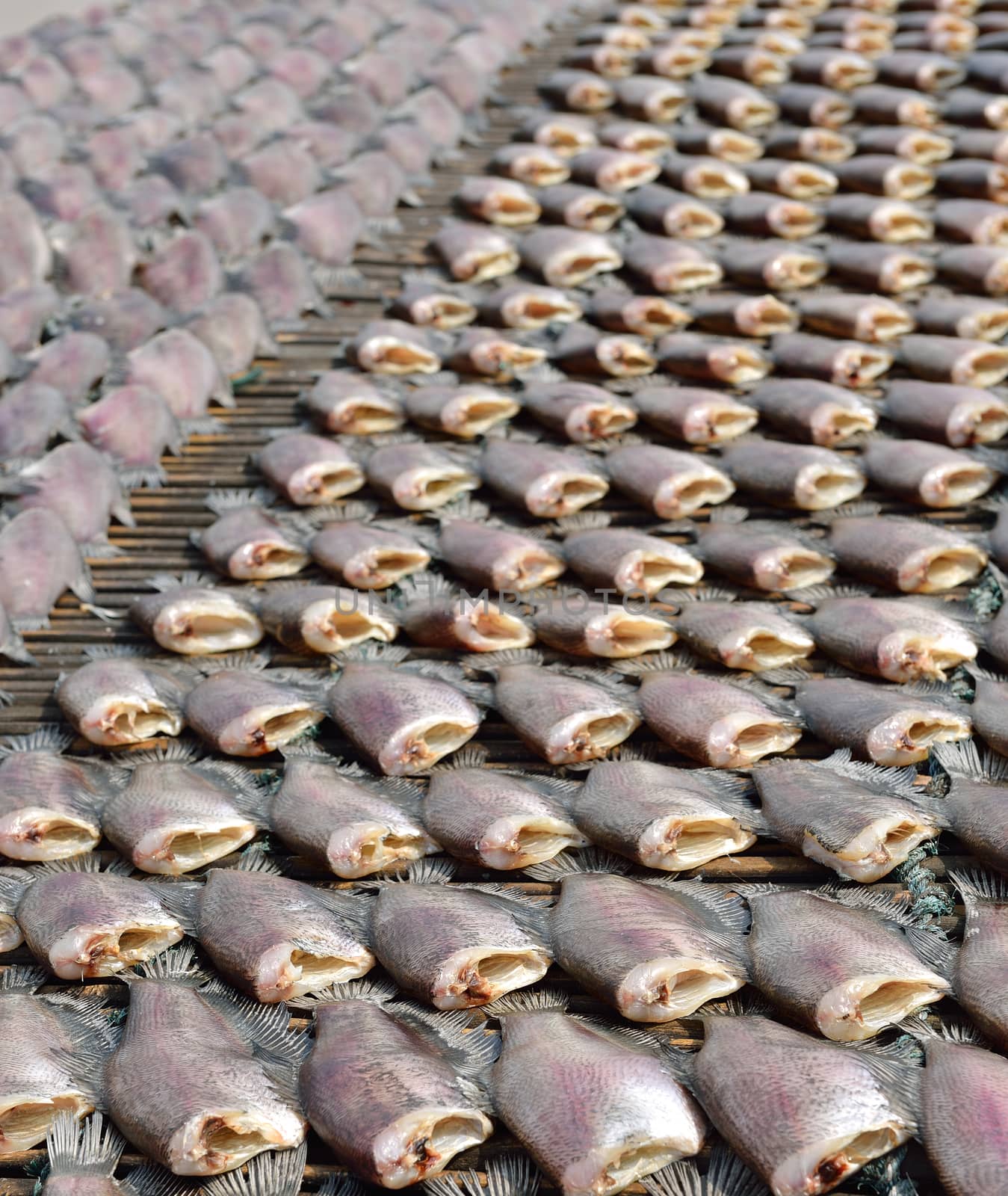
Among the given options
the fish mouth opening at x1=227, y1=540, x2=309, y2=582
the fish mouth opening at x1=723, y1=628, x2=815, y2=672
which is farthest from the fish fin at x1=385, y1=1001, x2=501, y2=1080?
the fish mouth opening at x1=227, y1=540, x2=309, y2=582

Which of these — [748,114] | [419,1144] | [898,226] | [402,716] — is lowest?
[419,1144]

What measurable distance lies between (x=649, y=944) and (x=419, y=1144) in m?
0.66

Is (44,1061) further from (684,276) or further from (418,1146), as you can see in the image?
(684,276)

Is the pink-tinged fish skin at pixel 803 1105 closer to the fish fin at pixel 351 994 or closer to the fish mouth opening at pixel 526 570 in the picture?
the fish fin at pixel 351 994

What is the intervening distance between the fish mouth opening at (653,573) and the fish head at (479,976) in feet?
4.58

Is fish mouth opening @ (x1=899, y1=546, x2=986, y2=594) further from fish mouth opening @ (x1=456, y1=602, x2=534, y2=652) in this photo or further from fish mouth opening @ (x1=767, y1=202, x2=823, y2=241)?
fish mouth opening @ (x1=767, y1=202, x2=823, y2=241)

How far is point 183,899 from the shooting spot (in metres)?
3.04

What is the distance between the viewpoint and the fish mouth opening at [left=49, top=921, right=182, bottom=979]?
9.46 ft

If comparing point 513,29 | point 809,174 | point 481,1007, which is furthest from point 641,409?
point 513,29

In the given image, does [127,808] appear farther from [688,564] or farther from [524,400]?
[524,400]

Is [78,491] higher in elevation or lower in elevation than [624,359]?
lower

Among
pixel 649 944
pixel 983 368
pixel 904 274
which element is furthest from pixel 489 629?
pixel 904 274

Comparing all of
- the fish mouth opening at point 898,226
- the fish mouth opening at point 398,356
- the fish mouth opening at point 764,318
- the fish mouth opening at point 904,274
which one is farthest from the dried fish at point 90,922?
the fish mouth opening at point 898,226

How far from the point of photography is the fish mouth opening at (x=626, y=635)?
362 cm
